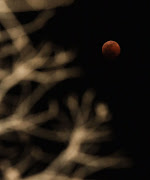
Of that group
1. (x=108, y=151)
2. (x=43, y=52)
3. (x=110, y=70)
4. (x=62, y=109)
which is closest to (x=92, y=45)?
(x=110, y=70)

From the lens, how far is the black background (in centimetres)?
163

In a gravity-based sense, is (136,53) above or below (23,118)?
above

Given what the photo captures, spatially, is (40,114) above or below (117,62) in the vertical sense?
below

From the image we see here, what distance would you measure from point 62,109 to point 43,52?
46cm

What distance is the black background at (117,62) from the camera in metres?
1.63

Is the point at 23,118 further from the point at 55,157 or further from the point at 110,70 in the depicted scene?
the point at 110,70

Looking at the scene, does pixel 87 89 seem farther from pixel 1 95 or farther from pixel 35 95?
pixel 1 95

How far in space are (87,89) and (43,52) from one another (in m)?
0.44

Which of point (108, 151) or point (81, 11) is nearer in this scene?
point (81, 11)

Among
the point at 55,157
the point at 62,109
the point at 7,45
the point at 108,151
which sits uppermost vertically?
the point at 7,45

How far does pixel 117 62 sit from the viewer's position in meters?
1.67

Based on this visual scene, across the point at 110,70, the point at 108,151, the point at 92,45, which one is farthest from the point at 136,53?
the point at 108,151

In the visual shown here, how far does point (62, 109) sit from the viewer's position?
1.71 meters

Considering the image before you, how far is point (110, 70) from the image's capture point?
5.53 feet
